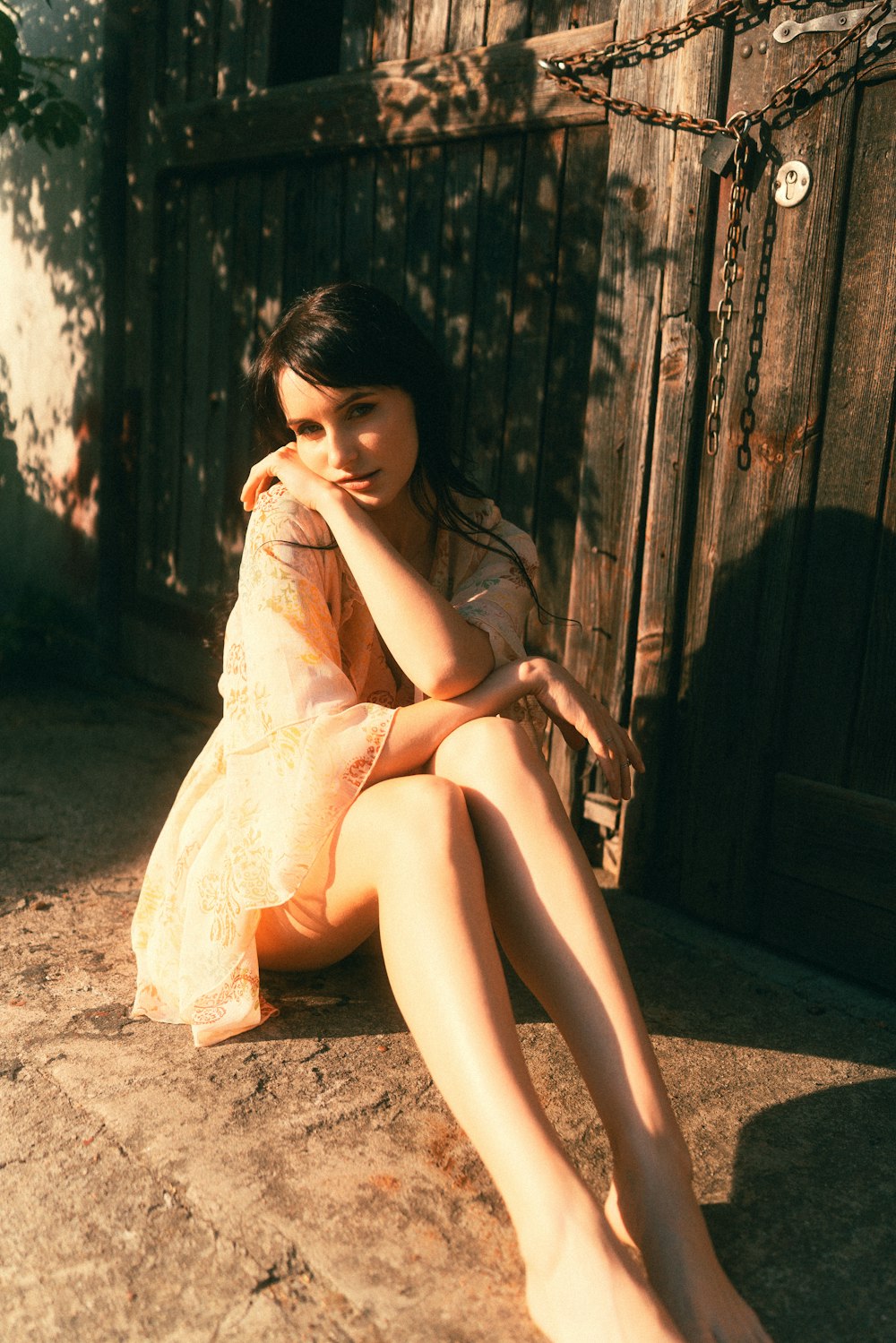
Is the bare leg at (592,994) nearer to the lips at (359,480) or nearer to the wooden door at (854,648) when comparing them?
the lips at (359,480)

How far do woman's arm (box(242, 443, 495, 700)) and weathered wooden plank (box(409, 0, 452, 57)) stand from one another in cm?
177

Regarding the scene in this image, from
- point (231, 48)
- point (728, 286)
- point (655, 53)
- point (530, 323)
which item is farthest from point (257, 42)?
point (728, 286)

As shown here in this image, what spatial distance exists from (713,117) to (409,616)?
141 cm

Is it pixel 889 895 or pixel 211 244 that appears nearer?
pixel 889 895

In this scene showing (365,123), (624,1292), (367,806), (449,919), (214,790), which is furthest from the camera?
(365,123)

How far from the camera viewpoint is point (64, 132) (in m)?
4.27

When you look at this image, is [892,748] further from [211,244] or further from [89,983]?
[211,244]

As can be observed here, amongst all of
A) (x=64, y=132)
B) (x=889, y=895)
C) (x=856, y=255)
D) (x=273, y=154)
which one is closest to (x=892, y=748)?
(x=889, y=895)

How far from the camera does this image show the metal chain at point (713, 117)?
8.05ft

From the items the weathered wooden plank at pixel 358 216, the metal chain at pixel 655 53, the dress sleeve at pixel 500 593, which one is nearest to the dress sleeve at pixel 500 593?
the dress sleeve at pixel 500 593

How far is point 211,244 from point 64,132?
0.75m

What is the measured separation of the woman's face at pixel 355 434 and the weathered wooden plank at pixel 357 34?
5.81ft

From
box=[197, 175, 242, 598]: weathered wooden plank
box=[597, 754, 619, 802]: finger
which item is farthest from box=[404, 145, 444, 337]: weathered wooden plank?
box=[597, 754, 619, 802]: finger

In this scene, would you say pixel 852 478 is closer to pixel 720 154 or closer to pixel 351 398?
pixel 720 154
